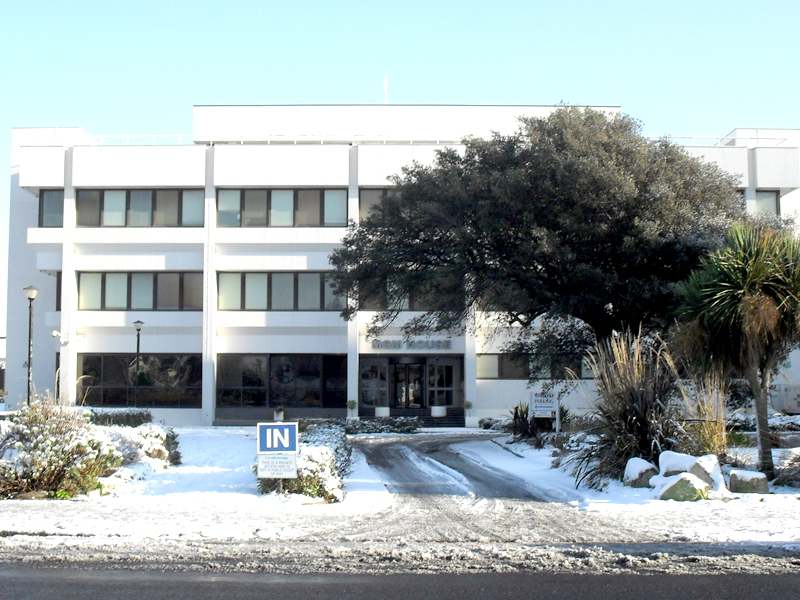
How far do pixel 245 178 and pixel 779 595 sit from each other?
30406 mm

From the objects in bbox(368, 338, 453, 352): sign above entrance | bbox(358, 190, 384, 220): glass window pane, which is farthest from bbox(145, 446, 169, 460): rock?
bbox(358, 190, 384, 220): glass window pane

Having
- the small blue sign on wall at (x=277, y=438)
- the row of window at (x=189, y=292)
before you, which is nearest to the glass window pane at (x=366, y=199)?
the row of window at (x=189, y=292)

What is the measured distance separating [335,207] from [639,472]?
79.7 feet

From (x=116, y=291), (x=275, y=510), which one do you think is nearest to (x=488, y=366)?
(x=116, y=291)

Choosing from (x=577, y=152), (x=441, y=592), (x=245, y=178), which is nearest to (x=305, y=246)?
(x=245, y=178)

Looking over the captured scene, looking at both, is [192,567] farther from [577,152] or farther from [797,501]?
[577,152]

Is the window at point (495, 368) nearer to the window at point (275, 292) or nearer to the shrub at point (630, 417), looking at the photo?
the window at point (275, 292)

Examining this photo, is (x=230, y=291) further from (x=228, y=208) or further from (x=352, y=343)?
(x=352, y=343)

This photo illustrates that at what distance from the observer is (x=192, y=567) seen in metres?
7.47

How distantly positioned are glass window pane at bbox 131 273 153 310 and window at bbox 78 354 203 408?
2.19 meters

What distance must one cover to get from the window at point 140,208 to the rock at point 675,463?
26520mm

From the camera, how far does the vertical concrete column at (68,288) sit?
1331 inches

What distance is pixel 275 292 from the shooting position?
34719 mm

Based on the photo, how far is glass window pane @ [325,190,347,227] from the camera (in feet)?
113
